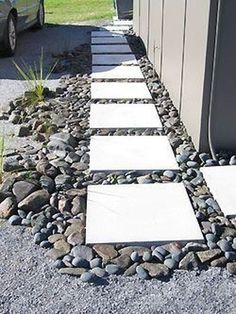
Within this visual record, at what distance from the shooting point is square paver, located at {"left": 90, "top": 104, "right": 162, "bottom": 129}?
162 inches

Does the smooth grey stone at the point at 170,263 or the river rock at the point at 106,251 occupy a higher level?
the river rock at the point at 106,251

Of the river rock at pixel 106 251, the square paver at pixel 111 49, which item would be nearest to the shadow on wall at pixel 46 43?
the square paver at pixel 111 49

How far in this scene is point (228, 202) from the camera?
2.82m

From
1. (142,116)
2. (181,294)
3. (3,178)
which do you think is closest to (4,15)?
(142,116)

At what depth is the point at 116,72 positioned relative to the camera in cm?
604

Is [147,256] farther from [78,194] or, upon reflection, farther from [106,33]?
[106,33]

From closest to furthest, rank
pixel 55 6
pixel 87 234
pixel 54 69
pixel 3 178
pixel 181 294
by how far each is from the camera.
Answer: pixel 181 294
pixel 87 234
pixel 3 178
pixel 54 69
pixel 55 6

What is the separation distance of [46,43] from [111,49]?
1632 millimetres

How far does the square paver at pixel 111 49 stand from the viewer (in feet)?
24.5

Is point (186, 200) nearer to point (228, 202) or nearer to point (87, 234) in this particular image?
point (228, 202)

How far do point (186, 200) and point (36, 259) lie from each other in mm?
987

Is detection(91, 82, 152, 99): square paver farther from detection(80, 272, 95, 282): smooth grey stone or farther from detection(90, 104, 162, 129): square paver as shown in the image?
detection(80, 272, 95, 282): smooth grey stone

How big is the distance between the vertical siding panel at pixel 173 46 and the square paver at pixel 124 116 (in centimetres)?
30

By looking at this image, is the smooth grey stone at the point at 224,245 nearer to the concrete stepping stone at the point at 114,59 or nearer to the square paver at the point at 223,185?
the square paver at the point at 223,185
